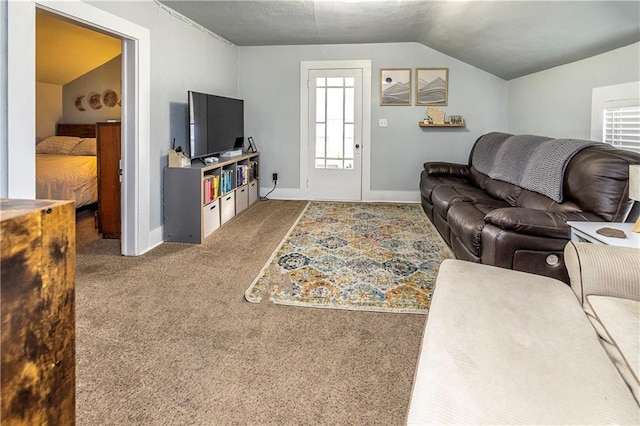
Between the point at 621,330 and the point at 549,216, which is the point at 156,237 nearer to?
the point at 549,216

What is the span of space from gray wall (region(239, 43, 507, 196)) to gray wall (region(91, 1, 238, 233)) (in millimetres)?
1366

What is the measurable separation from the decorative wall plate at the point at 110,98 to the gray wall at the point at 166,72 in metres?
2.32

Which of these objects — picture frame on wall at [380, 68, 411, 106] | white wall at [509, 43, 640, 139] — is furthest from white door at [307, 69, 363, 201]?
white wall at [509, 43, 640, 139]

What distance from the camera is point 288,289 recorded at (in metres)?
2.89

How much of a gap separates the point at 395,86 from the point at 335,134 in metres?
1.06

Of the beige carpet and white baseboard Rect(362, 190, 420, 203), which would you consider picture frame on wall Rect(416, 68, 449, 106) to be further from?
the beige carpet

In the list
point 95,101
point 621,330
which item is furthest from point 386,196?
point 621,330

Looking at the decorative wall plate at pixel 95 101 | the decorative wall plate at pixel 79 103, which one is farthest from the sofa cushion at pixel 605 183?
the decorative wall plate at pixel 79 103

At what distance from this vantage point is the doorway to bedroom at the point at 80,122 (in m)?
4.12

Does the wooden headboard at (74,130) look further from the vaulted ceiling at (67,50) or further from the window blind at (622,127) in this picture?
the window blind at (622,127)

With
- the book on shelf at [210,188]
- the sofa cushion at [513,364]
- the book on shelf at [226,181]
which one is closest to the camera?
the sofa cushion at [513,364]

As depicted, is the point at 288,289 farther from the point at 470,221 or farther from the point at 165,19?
the point at 165,19

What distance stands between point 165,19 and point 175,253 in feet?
7.09

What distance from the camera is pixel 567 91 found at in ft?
13.3
